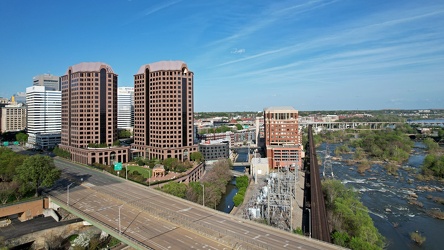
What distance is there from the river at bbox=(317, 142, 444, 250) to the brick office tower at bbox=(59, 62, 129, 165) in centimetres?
8335

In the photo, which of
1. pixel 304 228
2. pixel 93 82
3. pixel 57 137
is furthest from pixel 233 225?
pixel 57 137

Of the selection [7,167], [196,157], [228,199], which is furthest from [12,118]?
[228,199]

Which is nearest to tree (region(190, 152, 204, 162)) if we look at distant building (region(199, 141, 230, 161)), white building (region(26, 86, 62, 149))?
distant building (region(199, 141, 230, 161))

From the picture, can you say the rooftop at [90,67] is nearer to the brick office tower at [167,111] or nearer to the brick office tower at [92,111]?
the brick office tower at [92,111]

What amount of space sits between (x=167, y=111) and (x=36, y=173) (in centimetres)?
5024

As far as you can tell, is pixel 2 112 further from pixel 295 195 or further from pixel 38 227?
pixel 295 195

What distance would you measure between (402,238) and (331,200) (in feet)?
50.7

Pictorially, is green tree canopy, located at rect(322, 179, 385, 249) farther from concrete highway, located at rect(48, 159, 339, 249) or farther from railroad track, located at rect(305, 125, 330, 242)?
concrete highway, located at rect(48, 159, 339, 249)

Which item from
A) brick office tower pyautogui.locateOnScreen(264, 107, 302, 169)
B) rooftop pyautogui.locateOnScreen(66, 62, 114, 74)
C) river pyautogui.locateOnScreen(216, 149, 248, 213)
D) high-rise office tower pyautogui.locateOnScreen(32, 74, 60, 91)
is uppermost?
high-rise office tower pyautogui.locateOnScreen(32, 74, 60, 91)

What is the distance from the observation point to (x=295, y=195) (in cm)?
8006

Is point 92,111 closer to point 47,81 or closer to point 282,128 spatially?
point 282,128

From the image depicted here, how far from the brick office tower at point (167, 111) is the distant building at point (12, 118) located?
4917 inches

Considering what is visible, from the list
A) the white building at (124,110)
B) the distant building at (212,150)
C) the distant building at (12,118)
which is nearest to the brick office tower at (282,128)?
the distant building at (212,150)

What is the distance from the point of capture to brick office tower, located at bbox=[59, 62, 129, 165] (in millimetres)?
107400
